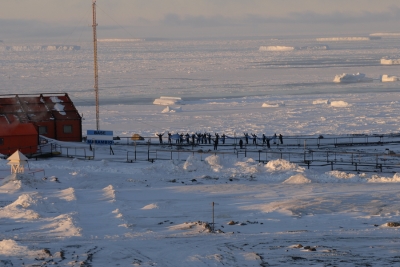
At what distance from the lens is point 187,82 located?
65938 mm

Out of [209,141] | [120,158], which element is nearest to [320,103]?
[209,141]

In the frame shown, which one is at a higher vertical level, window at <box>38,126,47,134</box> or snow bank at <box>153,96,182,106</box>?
snow bank at <box>153,96,182,106</box>

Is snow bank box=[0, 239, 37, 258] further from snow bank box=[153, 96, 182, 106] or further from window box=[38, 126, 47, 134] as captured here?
snow bank box=[153, 96, 182, 106]

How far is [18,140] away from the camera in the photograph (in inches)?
1051

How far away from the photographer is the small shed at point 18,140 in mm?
26641

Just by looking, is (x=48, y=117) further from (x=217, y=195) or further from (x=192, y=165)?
(x=217, y=195)

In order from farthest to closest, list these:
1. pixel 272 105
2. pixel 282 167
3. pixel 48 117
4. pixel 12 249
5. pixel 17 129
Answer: pixel 272 105 < pixel 48 117 < pixel 17 129 < pixel 282 167 < pixel 12 249

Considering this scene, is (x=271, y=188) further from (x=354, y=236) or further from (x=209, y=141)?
(x=209, y=141)

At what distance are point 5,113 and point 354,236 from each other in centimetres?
1960

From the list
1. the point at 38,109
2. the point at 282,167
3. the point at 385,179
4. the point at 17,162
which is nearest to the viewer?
the point at 17,162

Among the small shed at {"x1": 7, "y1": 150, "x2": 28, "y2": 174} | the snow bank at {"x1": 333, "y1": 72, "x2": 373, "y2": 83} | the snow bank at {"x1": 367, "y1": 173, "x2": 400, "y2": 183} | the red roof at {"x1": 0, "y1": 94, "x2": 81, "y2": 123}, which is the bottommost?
the snow bank at {"x1": 367, "y1": 173, "x2": 400, "y2": 183}

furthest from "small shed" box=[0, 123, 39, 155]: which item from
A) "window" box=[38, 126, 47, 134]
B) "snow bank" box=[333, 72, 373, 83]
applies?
"snow bank" box=[333, 72, 373, 83]

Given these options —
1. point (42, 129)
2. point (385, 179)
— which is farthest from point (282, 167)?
point (42, 129)

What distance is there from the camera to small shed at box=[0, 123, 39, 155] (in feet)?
87.4
